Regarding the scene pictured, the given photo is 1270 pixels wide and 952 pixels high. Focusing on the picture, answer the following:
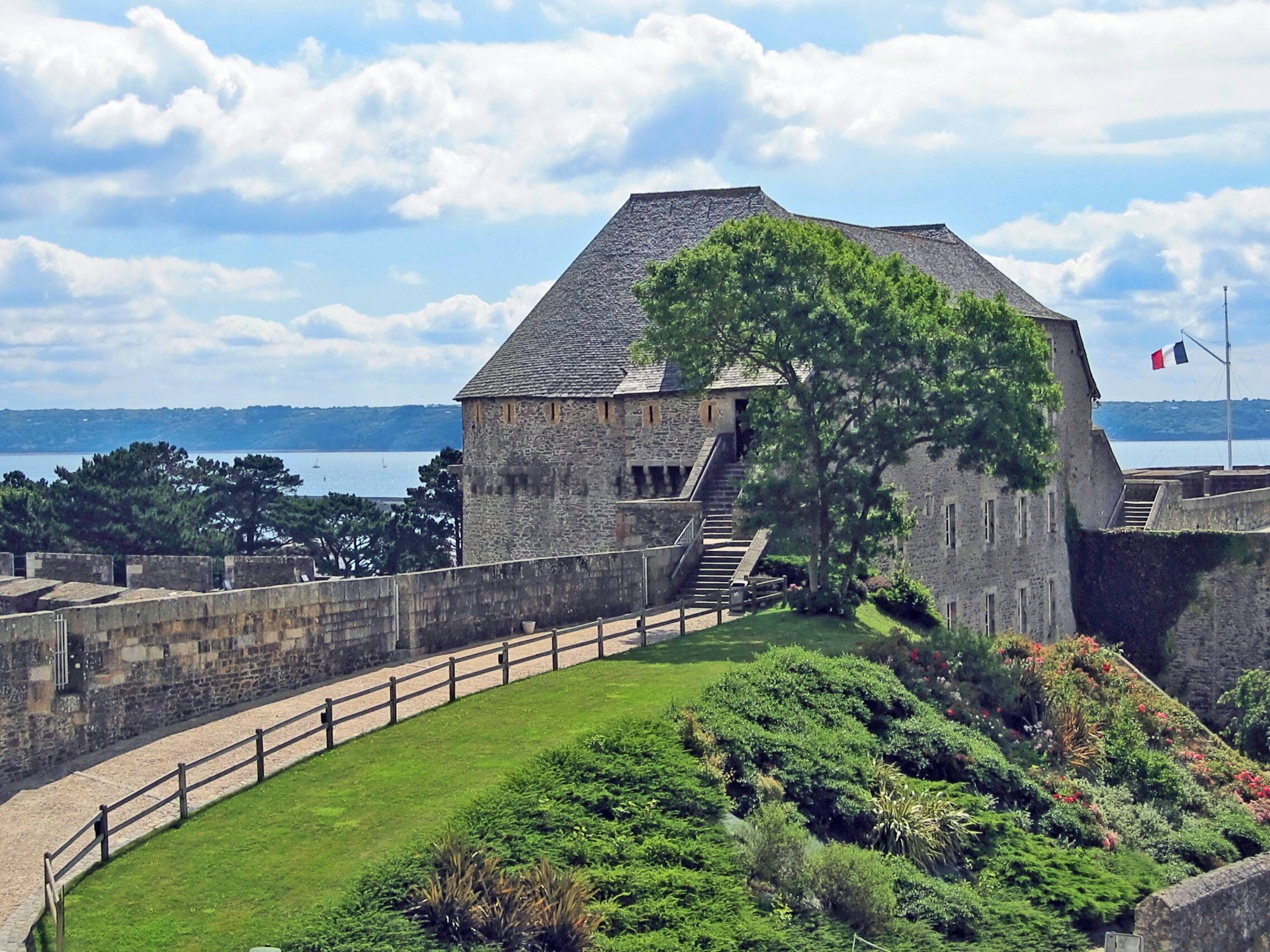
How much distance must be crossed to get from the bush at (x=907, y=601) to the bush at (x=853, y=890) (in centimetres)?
1398

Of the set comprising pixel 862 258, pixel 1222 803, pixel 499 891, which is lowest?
pixel 1222 803

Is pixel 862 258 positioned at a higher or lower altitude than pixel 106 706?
higher

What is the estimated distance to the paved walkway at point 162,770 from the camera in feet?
55.9

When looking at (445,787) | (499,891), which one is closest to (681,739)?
(445,787)

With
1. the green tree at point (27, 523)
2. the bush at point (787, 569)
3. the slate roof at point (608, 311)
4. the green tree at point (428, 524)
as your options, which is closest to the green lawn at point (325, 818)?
the bush at point (787, 569)

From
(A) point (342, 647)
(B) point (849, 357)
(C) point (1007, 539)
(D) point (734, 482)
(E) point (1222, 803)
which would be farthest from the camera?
(C) point (1007, 539)

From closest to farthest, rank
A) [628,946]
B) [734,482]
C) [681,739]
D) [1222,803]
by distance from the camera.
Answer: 1. [628,946]
2. [681,739]
3. [1222,803]
4. [734,482]

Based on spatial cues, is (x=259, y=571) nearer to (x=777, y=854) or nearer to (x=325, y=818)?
(x=325, y=818)

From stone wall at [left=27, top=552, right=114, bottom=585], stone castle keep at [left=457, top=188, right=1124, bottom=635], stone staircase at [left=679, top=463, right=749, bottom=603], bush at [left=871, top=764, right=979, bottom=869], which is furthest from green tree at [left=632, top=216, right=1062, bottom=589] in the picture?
stone wall at [left=27, top=552, right=114, bottom=585]

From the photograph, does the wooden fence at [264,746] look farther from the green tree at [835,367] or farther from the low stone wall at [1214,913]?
the low stone wall at [1214,913]

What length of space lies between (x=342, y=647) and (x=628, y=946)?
9995mm

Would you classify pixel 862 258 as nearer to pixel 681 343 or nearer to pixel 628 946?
pixel 681 343

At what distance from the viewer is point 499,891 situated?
54.7 feet

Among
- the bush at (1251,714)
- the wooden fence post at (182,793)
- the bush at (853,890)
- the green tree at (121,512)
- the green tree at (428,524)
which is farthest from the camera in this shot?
the green tree at (428,524)
